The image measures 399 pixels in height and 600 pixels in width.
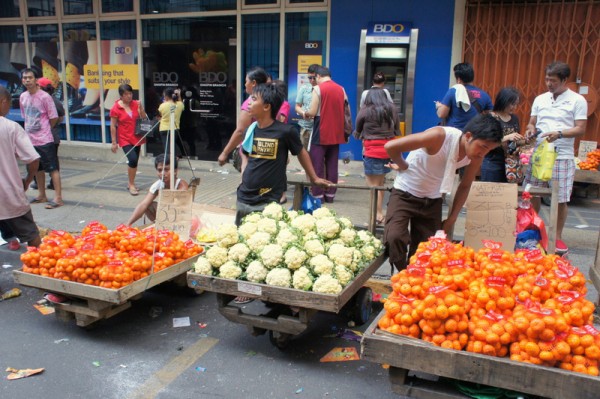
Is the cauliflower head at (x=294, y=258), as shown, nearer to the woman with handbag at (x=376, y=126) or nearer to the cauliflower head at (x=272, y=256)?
the cauliflower head at (x=272, y=256)

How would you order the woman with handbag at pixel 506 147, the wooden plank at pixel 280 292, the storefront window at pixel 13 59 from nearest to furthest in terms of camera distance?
the wooden plank at pixel 280 292
the woman with handbag at pixel 506 147
the storefront window at pixel 13 59

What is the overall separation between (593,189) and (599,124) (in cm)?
112

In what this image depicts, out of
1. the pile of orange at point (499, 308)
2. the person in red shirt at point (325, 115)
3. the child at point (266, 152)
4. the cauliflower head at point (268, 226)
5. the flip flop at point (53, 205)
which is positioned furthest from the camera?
the flip flop at point (53, 205)

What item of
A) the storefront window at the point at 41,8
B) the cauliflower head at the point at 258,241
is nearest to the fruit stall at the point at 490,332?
the cauliflower head at the point at 258,241

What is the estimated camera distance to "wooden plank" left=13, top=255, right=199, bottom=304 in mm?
3775

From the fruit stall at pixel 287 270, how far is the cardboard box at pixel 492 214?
99 centimetres

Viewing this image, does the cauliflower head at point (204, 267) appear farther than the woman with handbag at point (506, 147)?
No

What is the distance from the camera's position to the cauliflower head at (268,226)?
13.6 ft

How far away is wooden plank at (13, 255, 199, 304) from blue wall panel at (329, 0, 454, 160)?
6547 millimetres

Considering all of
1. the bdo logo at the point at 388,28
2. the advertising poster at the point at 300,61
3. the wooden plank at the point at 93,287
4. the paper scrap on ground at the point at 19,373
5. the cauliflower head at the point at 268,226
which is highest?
the bdo logo at the point at 388,28

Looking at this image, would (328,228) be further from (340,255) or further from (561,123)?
(561,123)

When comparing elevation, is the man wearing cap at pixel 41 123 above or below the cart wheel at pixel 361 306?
above

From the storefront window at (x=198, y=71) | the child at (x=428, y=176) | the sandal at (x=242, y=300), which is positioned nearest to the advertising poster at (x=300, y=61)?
the storefront window at (x=198, y=71)

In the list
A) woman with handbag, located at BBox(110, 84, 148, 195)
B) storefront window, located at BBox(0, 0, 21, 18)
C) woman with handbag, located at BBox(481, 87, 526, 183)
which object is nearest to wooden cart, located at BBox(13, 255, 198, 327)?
woman with handbag, located at BBox(481, 87, 526, 183)
